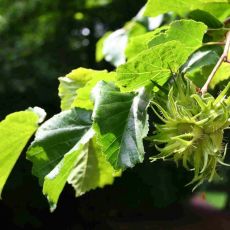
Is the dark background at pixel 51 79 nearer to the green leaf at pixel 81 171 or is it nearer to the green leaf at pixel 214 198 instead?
the green leaf at pixel 214 198

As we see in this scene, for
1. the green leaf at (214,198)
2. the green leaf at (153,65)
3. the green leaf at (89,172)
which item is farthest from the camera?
the green leaf at (214,198)

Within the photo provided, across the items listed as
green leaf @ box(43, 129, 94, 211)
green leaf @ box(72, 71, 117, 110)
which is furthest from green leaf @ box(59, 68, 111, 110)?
green leaf @ box(43, 129, 94, 211)

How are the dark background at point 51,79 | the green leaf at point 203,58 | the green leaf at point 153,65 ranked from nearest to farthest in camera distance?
1. the green leaf at point 153,65
2. the green leaf at point 203,58
3. the dark background at point 51,79

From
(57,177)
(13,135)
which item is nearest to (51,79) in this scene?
(13,135)

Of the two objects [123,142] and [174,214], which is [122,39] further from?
[174,214]

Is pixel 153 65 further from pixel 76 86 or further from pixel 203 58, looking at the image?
pixel 76 86

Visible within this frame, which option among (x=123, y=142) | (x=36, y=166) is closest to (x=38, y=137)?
(x=36, y=166)

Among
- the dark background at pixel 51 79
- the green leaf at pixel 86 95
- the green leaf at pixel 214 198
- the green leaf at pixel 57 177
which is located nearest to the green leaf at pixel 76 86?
the green leaf at pixel 86 95
